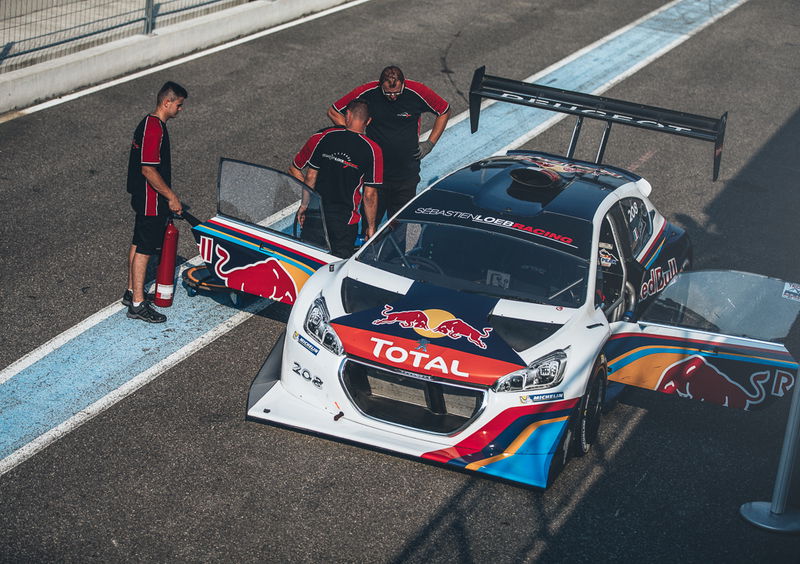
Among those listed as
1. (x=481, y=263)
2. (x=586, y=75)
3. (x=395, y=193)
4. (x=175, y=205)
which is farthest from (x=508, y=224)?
(x=586, y=75)

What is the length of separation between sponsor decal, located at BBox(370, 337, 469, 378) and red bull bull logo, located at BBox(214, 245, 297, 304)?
1332 mm

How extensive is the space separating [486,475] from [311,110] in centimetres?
781

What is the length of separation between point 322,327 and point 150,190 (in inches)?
83.9

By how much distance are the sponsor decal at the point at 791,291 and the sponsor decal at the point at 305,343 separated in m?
3.33


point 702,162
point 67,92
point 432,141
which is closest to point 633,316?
point 432,141

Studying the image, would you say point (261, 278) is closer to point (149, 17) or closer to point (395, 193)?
point (395, 193)

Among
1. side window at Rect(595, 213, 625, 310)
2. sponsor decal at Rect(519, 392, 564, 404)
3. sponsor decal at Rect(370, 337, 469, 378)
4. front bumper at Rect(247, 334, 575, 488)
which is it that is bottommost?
front bumper at Rect(247, 334, 575, 488)

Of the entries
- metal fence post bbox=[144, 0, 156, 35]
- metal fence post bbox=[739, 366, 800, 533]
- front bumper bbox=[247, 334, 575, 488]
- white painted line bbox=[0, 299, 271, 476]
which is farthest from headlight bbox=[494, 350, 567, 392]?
metal fence post bbox=[144, 0, 156, 35]

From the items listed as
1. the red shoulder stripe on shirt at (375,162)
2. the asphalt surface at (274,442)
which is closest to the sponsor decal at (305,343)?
the asphalt surface at (274,442)

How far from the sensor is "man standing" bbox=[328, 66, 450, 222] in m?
9.08

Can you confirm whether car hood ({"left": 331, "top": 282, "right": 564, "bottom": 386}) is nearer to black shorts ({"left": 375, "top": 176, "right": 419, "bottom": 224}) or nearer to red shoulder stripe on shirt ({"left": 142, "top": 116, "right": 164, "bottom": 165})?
red shoulder stripe on shirt ({"left": 142, "top": 116, "right": 164, "bottom": 165})

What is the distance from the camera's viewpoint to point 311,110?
13.2 m

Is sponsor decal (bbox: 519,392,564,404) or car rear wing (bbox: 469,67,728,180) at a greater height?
car rear wing (bbox: 469,67,728,180)

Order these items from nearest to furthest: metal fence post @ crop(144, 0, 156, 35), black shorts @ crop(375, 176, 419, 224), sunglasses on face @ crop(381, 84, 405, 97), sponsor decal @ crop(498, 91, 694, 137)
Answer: sponsor decal @ crop(498, 91, 694, 137), sunglasses on face @ crop(381, 84, 405, 97), black shorts @ crop(375, 176, 419, 224), metal fence post @ crop(144, 0, 156, 35)
